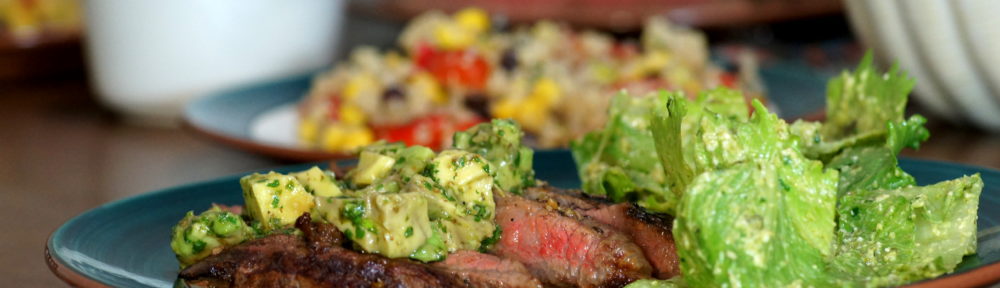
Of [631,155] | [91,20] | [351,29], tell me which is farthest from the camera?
[351,29]

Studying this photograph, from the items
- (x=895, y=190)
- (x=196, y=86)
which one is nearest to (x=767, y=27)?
(x=196, y=86)

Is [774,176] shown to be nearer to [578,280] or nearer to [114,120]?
[578,280]

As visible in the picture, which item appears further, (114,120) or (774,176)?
(114,120)

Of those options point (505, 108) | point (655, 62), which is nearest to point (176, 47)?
point (505, 108)

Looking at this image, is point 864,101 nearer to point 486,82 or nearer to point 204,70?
point 486,82

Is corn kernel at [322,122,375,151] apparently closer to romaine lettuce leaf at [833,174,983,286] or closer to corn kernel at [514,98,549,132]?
corn kernel at [514,98,549,132]
